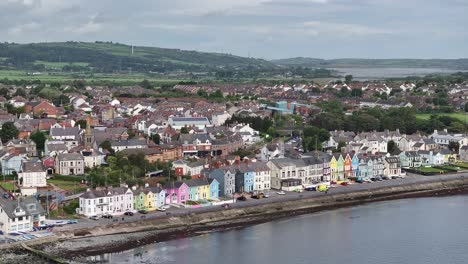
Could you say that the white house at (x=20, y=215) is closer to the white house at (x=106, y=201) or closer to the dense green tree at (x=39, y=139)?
the white house at (x=106, y=201)

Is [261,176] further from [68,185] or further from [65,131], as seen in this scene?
[65,131]

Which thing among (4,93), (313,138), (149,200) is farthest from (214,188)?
(4,93)

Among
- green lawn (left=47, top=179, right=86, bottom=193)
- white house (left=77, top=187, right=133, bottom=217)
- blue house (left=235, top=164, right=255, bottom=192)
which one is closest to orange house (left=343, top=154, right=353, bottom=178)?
blue house (left=235, top=164, right=255, bottom=192)

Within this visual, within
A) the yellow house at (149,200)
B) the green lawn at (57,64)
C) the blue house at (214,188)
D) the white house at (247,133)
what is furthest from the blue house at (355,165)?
the green lawn at (57,64)

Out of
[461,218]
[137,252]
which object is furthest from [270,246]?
[461,218]

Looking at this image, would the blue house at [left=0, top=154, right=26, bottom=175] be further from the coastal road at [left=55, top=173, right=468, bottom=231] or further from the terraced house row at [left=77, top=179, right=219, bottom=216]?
the coastal road at [left=55, top=173, right=468, bottom=231]

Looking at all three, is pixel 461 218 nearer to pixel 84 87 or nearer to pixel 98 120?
pixel 98 120
